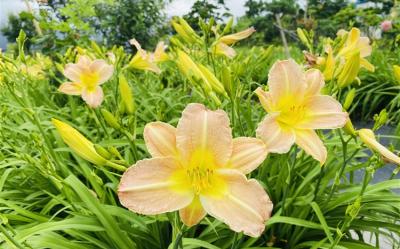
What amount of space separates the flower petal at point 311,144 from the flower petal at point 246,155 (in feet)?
0.59

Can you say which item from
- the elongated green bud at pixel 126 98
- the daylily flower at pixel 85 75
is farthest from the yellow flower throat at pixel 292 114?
the daylily flower at pixel 85 75

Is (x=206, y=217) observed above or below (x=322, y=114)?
below

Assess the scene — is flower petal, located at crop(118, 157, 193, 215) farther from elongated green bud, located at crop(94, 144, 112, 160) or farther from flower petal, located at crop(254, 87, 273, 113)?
flower petal, located at crop(254, 87, 273, 113)

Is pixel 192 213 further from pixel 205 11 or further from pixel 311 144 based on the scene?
pixel 205 11

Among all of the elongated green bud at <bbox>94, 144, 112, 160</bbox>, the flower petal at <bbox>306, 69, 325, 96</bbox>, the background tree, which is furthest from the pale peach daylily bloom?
the background tree

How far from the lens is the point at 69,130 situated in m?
0.91

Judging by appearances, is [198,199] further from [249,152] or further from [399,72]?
[399,72]

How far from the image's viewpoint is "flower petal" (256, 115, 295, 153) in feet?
2.85

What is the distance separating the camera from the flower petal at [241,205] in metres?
0.70

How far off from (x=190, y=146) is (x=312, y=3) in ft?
50.8

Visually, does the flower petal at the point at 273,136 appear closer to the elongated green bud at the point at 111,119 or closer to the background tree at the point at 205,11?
the elongated green bud at the point at 111,119

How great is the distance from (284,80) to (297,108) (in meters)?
0.07

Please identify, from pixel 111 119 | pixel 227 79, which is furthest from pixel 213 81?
pixel 111 119

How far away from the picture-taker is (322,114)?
3.21 ft
